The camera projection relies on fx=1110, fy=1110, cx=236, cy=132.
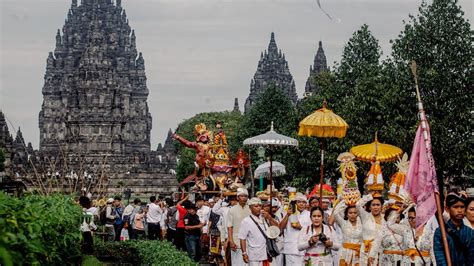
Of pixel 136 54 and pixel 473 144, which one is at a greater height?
pixel 136 54

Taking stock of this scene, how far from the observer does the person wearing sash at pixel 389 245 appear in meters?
15.9

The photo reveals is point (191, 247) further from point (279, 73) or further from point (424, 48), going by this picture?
point (279, 73)

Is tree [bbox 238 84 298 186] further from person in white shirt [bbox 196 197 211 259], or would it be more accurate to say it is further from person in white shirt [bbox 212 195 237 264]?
person in white shirt [bbox 212 195 237 264]

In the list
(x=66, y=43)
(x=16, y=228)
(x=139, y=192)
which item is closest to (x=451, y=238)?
(x=16, y=228)

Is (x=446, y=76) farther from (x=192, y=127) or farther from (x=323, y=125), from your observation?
(x=192, y=127)

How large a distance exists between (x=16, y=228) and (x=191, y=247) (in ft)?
52.1

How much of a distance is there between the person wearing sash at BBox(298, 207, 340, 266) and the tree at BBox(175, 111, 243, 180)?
314 feet

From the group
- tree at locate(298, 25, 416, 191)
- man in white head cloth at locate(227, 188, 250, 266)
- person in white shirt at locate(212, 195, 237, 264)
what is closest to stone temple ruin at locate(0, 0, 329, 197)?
tree at locate(298, 25, 416, 191)

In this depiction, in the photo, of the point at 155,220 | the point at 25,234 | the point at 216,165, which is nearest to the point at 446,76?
the point at 216,165

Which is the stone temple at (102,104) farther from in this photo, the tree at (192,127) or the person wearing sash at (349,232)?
the person wearing sash at (349,232)

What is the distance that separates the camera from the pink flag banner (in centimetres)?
1182

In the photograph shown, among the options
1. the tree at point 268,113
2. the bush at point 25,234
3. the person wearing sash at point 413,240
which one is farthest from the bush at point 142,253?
the tree at point 268,113

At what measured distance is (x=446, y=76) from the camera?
37.8 metres

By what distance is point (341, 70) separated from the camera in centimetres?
5178
